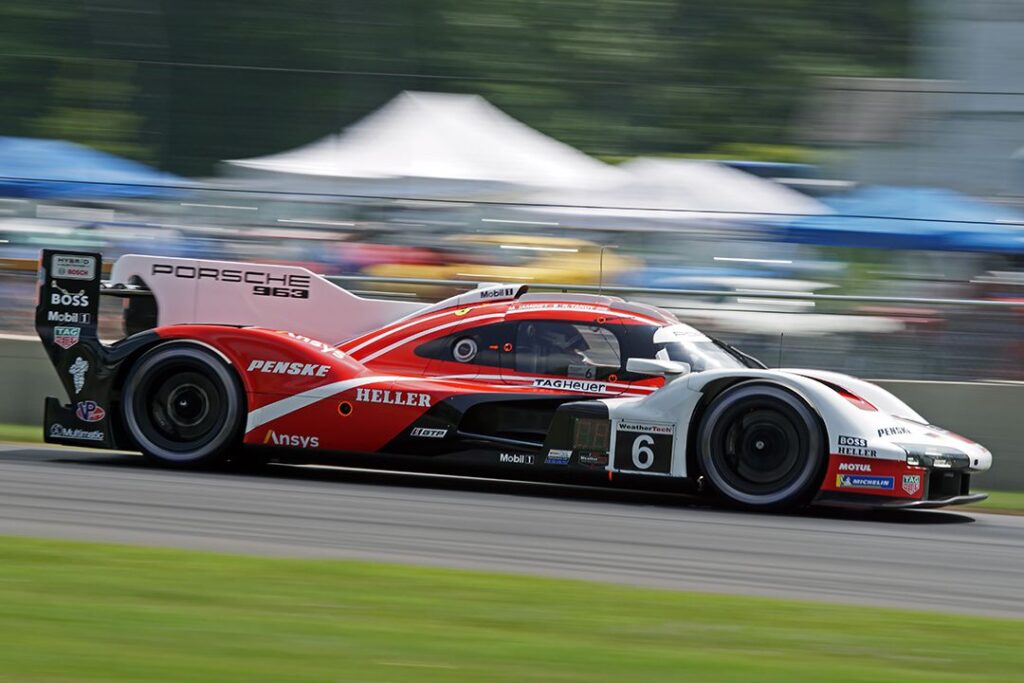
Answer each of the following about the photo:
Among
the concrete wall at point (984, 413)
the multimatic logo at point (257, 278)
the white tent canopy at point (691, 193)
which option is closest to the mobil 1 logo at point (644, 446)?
the multimatic logo at point (257, 278)

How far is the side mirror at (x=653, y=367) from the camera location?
806 centimetres

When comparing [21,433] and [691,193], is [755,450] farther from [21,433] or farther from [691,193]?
[691,193]

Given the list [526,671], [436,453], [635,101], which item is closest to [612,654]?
[526,671]

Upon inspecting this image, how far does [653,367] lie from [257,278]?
295 centimetres

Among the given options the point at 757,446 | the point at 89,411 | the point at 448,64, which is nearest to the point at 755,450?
the point at 757,446

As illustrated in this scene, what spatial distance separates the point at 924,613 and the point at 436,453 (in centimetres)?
376

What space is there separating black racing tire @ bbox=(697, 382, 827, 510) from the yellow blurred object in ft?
13.8

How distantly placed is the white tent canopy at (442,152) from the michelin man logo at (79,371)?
23.3 ft

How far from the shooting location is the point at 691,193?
51.4ft

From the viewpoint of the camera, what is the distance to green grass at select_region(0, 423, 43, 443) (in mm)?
10477

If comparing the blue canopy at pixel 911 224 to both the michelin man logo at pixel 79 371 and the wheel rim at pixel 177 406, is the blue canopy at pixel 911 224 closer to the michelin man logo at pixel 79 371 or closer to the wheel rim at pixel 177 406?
the wheel rim at pixel 177 406

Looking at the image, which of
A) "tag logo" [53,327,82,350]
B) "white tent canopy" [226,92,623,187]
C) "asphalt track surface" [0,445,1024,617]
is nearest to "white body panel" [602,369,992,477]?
"asphalt track surface" [0,445,1024,617]

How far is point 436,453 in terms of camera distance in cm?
844

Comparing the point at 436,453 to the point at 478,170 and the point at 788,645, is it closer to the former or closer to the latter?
the point at 788,645
